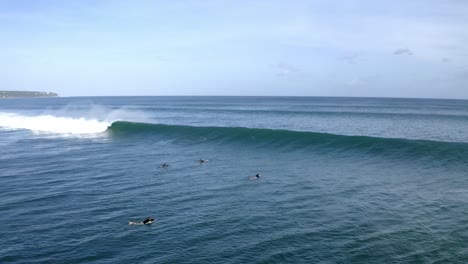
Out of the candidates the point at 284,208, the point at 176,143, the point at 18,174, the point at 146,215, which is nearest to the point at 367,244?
the point at 284,208

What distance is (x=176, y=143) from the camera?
122ft

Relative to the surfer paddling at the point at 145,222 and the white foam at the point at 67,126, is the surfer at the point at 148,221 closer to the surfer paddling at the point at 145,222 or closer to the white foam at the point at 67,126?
the surfer paddling at the point at 145,222

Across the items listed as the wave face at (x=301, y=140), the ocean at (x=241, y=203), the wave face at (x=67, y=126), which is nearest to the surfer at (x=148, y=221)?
the ocean at (x=241, y=203)

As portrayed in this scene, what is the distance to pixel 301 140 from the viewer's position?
35094mm

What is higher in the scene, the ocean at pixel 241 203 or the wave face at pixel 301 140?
the wave face at pixel 301 140

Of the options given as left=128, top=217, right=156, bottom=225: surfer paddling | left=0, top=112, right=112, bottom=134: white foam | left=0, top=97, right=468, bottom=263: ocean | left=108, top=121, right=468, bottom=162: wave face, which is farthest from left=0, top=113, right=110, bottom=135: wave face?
left=128, top=217, right=156, bottom=225: surfer paddling

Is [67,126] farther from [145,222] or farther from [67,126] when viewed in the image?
[145,222]

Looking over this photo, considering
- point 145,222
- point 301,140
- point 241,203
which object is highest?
point 301,140

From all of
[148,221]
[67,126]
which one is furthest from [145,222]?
[67,126]

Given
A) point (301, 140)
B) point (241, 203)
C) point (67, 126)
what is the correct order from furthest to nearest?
point (67, 126)
point (301, 140)
point (241, 203)

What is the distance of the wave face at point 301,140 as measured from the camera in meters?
28.3

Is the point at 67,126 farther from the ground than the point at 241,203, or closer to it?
farther from the ground

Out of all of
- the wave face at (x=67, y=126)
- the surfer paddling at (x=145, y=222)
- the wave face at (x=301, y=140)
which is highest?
the wave face at (x=67, y=126)

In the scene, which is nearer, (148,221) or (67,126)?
(148,221)
